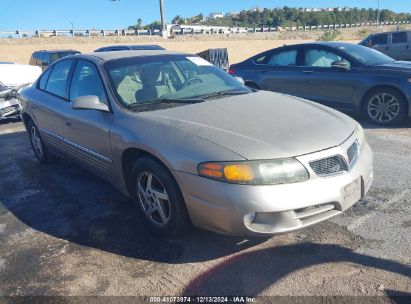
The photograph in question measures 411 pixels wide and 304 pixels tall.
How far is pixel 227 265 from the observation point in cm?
284

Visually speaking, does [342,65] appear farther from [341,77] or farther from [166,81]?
[166,81]

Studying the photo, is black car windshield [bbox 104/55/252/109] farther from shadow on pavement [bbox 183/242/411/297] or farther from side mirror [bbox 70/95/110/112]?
shadow on pavement [bbox 183/242/411/297]

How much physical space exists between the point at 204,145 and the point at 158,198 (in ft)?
2.20

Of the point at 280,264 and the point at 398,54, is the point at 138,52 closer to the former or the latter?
the point at 280,264

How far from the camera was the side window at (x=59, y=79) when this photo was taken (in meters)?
4.46

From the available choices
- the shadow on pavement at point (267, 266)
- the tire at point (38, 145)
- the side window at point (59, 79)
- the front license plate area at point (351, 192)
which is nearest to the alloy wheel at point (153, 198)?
the shadow on pavement at point (267, 266)

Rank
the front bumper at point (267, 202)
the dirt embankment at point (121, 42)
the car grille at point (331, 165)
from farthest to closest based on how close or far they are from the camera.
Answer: the dirt embankment at point (121, 42) → the car grille at point (331, 165) → the front bumper at point (267, 202)

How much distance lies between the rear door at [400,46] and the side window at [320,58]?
10.4 metres

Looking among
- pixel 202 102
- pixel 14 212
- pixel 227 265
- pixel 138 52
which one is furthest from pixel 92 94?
pixel 227 265

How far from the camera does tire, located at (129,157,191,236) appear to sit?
2.96 meters

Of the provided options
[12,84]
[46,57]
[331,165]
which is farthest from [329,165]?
[46,57]

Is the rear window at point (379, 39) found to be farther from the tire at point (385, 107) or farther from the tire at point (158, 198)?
the tire at point (158, 198)

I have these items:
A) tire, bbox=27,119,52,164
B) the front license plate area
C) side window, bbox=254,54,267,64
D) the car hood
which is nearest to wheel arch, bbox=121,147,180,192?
the car hood

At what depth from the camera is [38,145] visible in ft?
17.7
